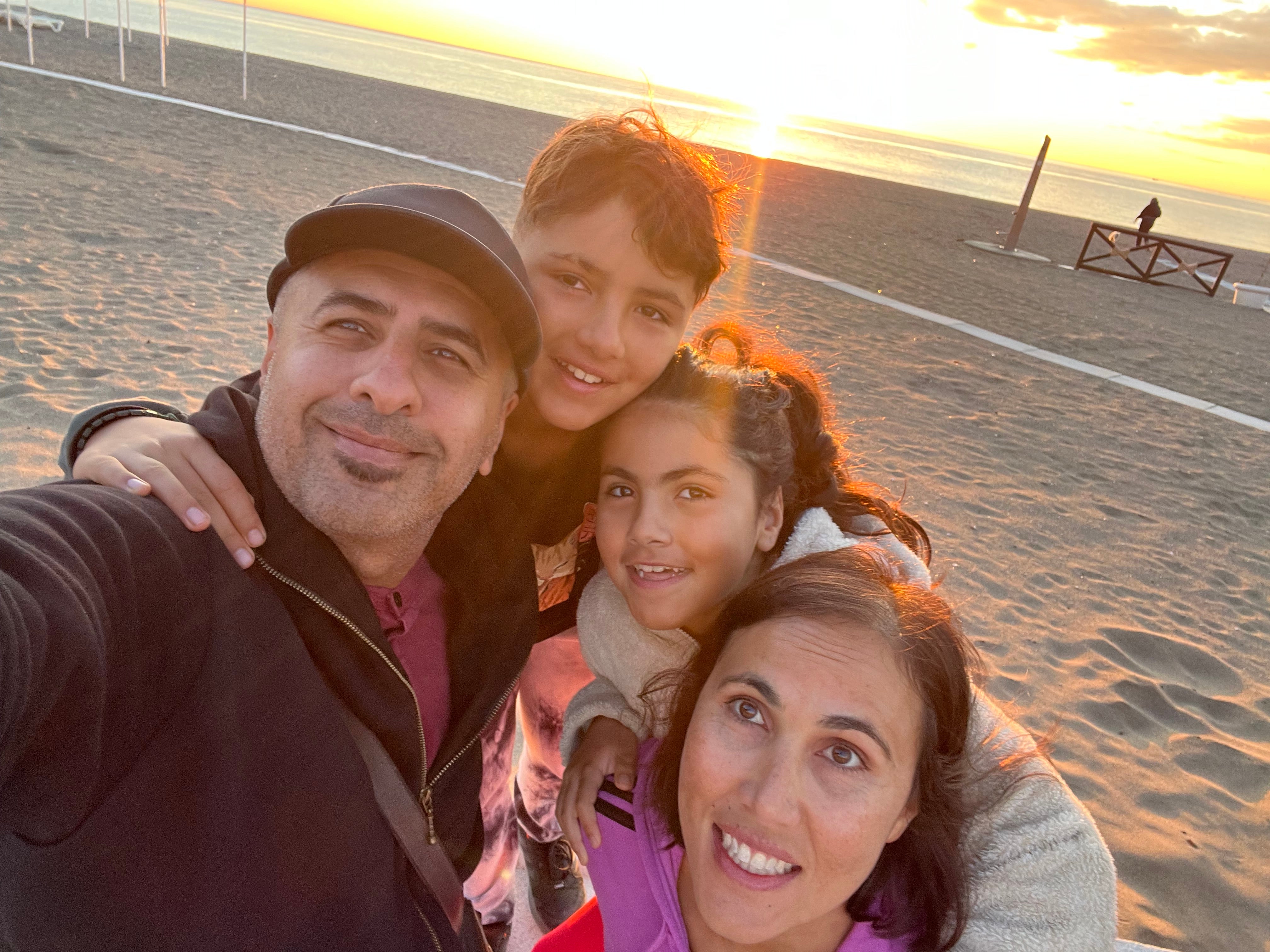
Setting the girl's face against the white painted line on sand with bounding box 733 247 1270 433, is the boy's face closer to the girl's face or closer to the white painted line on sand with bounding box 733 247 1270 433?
the girl's face

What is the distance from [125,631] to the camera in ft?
4.20

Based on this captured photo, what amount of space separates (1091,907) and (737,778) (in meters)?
0.81

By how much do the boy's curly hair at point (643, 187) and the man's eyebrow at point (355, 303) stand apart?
35.9 inches

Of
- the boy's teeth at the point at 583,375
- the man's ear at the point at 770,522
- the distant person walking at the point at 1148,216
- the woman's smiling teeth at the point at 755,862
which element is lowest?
the woman's smiling teeth at the point at 755,862

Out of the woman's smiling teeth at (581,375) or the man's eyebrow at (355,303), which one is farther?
the woman's smiling teeth at (581,375)

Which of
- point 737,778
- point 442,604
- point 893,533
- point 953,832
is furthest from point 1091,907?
point 442,604

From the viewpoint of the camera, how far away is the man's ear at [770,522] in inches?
95.6

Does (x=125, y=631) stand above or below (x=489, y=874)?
above

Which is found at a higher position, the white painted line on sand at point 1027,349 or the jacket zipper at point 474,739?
the jacket zipper at point 474,739

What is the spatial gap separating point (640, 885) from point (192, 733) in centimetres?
109

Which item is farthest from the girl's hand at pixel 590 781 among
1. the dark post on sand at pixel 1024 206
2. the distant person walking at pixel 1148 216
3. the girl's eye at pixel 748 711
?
the distant person walking at pixel 1148 216

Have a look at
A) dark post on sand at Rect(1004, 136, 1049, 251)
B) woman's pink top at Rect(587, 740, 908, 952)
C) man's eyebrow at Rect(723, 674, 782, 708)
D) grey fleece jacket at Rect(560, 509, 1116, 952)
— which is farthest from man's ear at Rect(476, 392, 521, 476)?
dark post on sand at Rect(1004, 136, 1049, 251)

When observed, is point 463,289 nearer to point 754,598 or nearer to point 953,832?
point 754,598

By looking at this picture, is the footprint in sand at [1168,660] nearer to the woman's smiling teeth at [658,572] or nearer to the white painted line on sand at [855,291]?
the woman's smiling teeth at [658,572]
